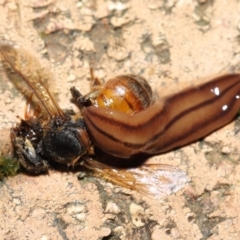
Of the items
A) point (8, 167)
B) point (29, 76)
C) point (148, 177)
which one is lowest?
point (148, 177)

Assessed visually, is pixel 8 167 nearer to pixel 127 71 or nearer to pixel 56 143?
pixel 56 143

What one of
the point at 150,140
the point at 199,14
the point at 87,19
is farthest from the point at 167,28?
the point at 150,140

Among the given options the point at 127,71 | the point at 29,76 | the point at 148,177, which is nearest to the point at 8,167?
the point at 29,76

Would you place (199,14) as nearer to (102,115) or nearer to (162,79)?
(162,79)

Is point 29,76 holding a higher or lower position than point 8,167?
higher

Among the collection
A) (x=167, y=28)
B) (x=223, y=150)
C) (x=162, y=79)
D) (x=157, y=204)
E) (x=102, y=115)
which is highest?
(x=167, y=28)

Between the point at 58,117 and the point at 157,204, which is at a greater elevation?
the point at 58,117

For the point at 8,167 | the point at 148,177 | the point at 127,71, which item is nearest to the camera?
the point at 8,167

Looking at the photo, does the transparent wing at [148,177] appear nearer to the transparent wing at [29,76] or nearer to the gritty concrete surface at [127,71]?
the gritty concrete surface at [127,71]
